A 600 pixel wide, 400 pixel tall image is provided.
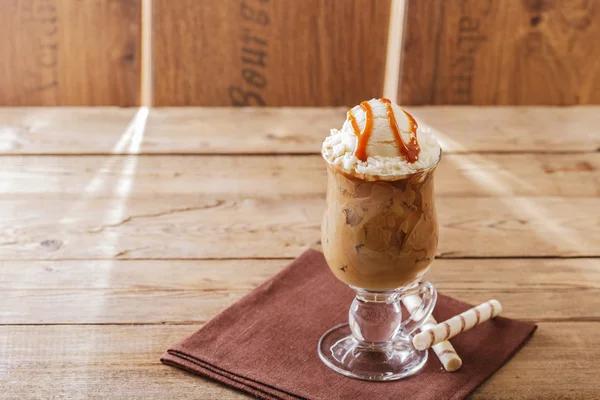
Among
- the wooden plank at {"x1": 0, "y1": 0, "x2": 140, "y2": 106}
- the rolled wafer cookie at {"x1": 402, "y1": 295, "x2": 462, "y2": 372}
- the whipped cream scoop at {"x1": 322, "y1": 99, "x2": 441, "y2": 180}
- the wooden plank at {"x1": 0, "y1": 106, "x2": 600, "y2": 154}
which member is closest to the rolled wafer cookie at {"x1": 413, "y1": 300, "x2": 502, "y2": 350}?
the rolled wafer cookie at {"x1": 402, "y1": 295, "x2": 462, "y2": 372}

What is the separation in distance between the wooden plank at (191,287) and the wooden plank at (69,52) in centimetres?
77

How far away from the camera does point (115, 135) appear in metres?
1.92

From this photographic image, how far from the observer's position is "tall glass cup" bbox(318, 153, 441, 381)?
1079mm

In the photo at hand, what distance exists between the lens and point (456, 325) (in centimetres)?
119

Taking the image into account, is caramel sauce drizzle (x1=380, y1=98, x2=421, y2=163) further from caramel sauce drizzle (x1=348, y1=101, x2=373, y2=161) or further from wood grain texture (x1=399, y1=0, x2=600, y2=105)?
wood grain texture (x1=399, y1=0, x2=600, y2=105)

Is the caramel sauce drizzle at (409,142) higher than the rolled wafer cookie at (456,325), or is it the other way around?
the caramel sauce drizzle at (409,142)

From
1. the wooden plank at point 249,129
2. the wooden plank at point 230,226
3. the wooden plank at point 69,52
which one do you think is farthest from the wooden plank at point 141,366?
the wooden plank at point 69,52

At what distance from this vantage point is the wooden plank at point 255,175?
169 cm

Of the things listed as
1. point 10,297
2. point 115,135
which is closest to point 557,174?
point 115,135

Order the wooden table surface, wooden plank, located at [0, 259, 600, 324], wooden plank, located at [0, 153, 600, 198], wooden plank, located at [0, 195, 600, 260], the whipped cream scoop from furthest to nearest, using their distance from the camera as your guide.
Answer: wooden plank, located at [0, 153, 600, 198] < wooden plank, located at [0, 195, 600, 260] < wooden plank, located at [0, 259, 600, 324] < the wooden table surface < the whipped cream scoop

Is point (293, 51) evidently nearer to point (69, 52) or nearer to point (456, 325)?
point (69, 52)

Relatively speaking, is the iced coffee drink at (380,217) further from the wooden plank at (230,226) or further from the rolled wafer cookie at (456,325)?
the wooden plank at (230,226)

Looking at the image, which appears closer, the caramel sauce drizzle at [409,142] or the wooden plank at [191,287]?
the caramel sauce drizzle at [409,142]

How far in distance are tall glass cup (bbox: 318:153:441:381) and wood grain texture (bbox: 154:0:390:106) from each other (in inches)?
39.3
